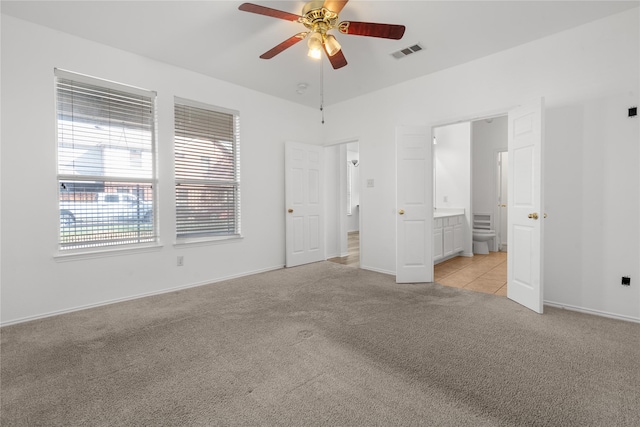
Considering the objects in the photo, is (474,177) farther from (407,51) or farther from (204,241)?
(204,241)

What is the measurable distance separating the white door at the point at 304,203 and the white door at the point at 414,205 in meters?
1.78

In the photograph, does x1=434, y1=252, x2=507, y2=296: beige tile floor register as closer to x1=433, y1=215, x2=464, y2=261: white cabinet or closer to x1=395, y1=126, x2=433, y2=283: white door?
x1=433, y1=215, x2=464, y2=261: white cabinet

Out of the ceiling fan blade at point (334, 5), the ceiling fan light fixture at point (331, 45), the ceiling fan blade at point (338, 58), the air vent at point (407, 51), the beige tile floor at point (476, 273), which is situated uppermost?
the air vent at point (407, 51)

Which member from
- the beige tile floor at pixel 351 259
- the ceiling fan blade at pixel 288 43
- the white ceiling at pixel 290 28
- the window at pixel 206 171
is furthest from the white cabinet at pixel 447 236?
the ceiling fan blade at pixel 288 43

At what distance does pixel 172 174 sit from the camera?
3912 millimetres

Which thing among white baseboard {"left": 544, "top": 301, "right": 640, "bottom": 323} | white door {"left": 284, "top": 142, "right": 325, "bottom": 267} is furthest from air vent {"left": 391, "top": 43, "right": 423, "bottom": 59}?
white baseboard {"left": 544, "top": 301, "right": 640, "bottom": 323}

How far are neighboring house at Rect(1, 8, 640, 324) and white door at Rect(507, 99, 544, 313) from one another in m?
0.32

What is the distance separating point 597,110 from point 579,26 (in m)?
0.89

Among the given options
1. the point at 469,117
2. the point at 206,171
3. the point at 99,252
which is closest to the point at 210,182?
the point at 206,171

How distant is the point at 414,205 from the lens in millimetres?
4152

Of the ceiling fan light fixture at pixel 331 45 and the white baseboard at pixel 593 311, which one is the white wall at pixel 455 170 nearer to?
the white baseboard at pixel 593 311

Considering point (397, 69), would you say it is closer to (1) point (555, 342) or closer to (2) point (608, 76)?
(2) point (608, 76)

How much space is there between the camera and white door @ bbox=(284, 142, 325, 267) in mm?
5113

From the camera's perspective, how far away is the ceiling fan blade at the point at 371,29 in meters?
2.38
